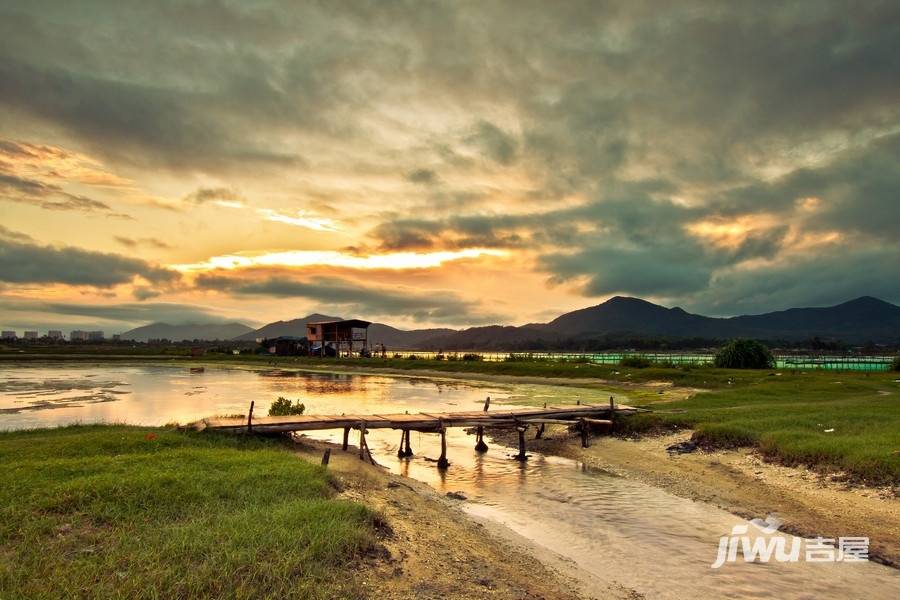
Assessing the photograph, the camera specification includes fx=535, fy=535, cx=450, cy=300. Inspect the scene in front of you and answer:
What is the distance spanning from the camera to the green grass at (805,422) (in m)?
16.0

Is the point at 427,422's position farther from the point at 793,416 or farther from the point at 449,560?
the point at 793,416

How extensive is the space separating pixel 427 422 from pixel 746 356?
44124 millimetres

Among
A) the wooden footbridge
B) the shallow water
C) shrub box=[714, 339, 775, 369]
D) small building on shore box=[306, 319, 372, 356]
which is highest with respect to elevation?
small building on shore box=[306, 319, 372, 356]

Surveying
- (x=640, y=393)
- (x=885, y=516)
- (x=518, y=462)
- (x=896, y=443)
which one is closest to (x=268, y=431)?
(x=518, y=462)

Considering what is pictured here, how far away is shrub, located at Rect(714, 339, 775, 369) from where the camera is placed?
176ft

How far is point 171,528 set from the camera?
903 centimetres

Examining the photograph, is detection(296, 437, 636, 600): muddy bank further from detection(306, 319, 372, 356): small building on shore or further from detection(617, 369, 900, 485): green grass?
detection(306, 319, 372, 356): small building on shore

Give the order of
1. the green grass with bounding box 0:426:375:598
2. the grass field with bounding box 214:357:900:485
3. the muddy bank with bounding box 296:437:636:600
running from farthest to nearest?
the grass field with bounding box 214:357:900:485 → the muddy bank with bounding box 296:437:636:600 → the green grass with bounding box 0:426:375:598

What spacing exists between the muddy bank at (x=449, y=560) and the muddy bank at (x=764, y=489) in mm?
6230

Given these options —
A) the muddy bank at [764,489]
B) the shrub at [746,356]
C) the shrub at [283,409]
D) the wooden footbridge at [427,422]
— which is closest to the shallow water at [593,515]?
the muddy bank at [764,489]

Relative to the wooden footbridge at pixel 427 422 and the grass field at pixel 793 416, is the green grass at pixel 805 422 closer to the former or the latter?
the grass field at pixel 793 416

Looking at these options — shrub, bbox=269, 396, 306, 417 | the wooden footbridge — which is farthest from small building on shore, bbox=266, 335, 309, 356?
the wooden footbridge

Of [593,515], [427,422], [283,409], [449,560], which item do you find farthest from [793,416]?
[283,409]

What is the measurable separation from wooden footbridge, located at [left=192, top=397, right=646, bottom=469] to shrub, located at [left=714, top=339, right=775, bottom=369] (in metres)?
32.2
